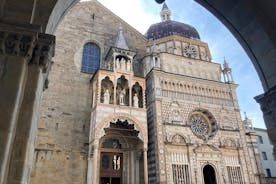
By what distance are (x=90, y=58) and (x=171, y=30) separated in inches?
410

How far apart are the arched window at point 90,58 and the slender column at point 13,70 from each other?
12497mm

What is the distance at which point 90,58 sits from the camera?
1669cm

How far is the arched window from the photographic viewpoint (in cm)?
1625

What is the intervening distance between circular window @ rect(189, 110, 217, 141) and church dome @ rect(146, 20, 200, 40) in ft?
32.2

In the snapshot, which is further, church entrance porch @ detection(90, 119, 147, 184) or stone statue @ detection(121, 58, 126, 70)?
stone statue @ detection(121, 58, 126, 70)

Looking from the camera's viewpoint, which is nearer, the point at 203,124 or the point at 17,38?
the point at 17,38

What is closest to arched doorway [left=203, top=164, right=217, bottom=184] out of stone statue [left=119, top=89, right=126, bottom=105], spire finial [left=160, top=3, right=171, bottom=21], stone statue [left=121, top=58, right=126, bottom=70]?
stone statue [left=119, top=89, right=126, bottom=105]

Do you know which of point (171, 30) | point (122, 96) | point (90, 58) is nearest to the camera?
point (122, 96)

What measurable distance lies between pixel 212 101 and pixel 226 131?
7.66 feet

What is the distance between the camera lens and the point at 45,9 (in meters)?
3.95

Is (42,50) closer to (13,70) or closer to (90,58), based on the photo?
(13,70)

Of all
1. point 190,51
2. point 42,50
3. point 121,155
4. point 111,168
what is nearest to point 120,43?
point 121,155

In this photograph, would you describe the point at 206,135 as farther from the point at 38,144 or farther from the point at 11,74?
the point at 11,74

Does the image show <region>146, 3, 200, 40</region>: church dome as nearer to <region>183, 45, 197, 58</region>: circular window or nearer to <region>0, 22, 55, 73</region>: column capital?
<region>183, 45, 197, 58</region>: circular window
